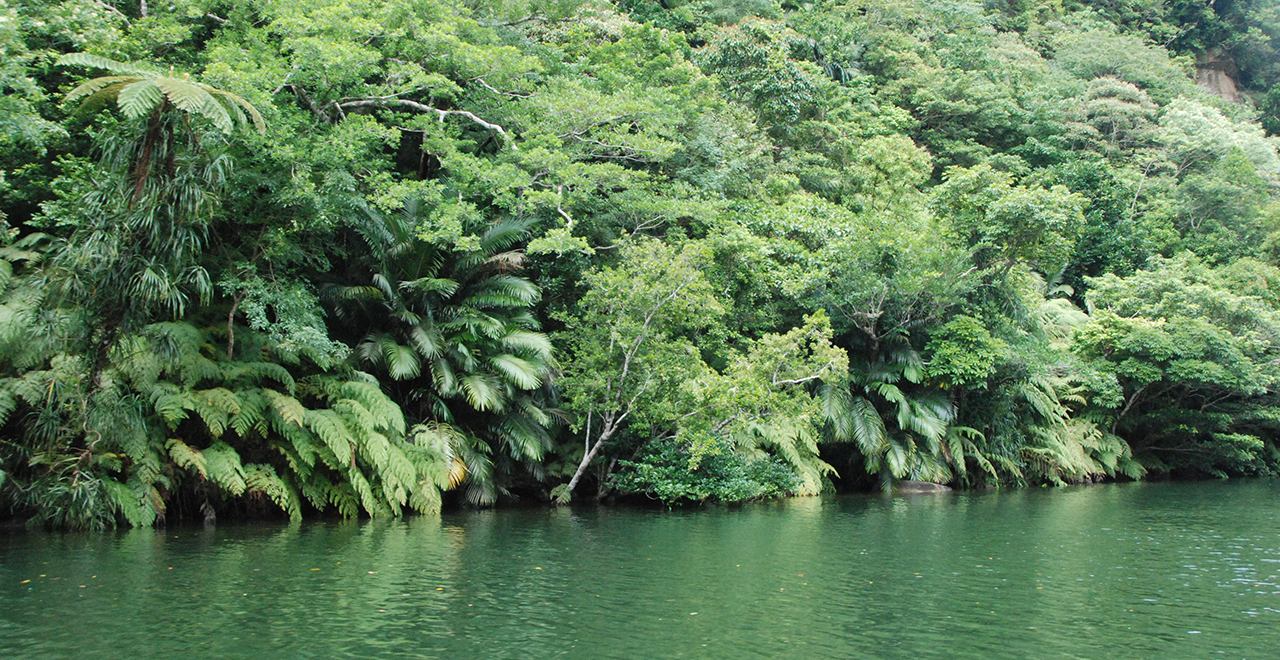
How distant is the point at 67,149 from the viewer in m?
12.7

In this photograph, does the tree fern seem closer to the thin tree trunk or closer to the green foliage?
the thin tree trunk

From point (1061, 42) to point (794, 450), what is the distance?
36.9 metres

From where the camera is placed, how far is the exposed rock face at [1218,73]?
163 feet

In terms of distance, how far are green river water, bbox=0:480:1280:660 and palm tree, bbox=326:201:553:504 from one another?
203cm

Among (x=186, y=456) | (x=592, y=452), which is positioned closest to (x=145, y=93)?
(x=186, y=456)

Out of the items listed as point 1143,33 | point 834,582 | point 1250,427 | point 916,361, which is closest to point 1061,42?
point 1143,33

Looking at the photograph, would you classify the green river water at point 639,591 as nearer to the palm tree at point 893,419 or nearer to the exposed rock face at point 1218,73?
the palm tree at point 893,419

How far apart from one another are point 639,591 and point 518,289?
26.7 feet

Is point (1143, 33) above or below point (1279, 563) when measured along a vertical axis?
above

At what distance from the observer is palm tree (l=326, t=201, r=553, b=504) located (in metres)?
13.6

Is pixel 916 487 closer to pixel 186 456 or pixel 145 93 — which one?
pixel 186 456

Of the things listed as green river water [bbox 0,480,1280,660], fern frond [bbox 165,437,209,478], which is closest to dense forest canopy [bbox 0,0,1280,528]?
fern frond [bbox 165,437,209,478]

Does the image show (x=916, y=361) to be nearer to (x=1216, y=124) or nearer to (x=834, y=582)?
(x=834, y=582)

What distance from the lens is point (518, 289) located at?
47.7 feet
